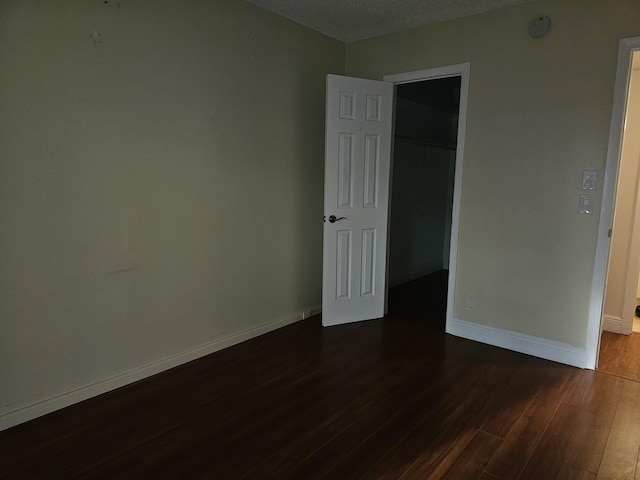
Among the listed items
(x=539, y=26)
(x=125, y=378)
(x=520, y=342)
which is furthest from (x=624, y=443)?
(x=125, y=378)

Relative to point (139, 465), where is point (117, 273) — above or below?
above

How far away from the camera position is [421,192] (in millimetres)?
5520

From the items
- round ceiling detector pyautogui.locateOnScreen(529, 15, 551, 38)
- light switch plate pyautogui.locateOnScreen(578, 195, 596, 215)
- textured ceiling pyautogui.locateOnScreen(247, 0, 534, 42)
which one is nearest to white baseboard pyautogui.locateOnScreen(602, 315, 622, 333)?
light switch plate pyautogui.locateOnScreen(578, 195, 596, 215)

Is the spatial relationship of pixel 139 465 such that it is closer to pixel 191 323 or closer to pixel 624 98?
pixel 191 323

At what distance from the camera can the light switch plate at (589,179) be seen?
2.79 m

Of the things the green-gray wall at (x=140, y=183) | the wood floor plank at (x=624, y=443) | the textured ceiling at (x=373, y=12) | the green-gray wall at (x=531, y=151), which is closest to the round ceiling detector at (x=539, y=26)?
the green-gray wall at (x=531, y=151)

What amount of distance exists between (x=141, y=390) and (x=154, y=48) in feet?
6.69

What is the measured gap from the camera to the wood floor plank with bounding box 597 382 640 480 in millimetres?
1906

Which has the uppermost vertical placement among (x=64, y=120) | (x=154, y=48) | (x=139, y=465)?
(x=154, y=48)

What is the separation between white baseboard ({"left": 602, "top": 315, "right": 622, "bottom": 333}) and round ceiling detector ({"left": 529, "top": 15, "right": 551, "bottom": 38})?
2402mm

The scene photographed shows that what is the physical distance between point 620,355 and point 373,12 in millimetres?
3188

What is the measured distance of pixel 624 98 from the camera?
2.66 m

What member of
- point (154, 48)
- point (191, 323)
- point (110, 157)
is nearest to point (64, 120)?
point (110, 157)

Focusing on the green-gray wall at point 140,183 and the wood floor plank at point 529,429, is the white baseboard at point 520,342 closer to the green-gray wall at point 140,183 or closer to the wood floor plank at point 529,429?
the wood floor plank at point 529,429
